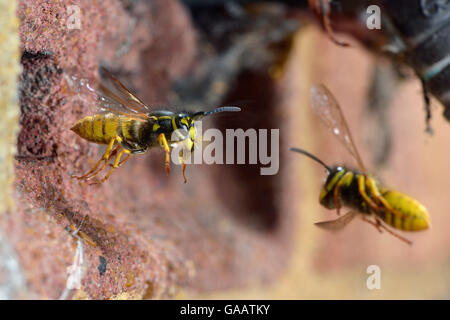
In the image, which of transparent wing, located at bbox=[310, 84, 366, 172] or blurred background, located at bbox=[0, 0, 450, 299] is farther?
transparent wing, located at bbox=[310, 84, 366, 172]

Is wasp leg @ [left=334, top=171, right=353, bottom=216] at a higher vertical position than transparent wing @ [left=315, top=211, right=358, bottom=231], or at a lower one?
higher

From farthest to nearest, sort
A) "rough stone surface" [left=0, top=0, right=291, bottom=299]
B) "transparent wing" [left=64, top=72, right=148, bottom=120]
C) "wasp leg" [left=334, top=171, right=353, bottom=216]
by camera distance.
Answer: "wasp leg" [left=334, top=171, right=353, bottom=216] < "transparent wing" [left=64, top=72, right=148, bottom=120] < "rough stone surface" [left=0, top=0, right=291, bottom=299]

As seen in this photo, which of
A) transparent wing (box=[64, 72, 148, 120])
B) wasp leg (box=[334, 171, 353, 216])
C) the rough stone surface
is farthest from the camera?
wasp leg (box=[334, 171, 353, 216])

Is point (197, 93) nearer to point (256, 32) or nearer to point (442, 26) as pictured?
point (256, 32)

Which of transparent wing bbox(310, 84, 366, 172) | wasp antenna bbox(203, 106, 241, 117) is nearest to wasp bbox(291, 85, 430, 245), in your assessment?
transparent wing bbox(310, 84, 366, 172)

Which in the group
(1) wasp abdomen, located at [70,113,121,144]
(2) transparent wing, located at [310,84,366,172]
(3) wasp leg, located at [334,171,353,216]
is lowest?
(3) wasp leg, located at [334,171,353,216]

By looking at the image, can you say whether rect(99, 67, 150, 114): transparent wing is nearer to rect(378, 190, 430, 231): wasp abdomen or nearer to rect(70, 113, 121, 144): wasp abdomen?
rect(70, 113, 121, 144): wasp abdomen

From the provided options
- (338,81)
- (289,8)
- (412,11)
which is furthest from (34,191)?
(338,81)

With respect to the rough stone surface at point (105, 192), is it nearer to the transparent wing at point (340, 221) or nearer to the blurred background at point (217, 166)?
the blurred background at point (217, 166)
